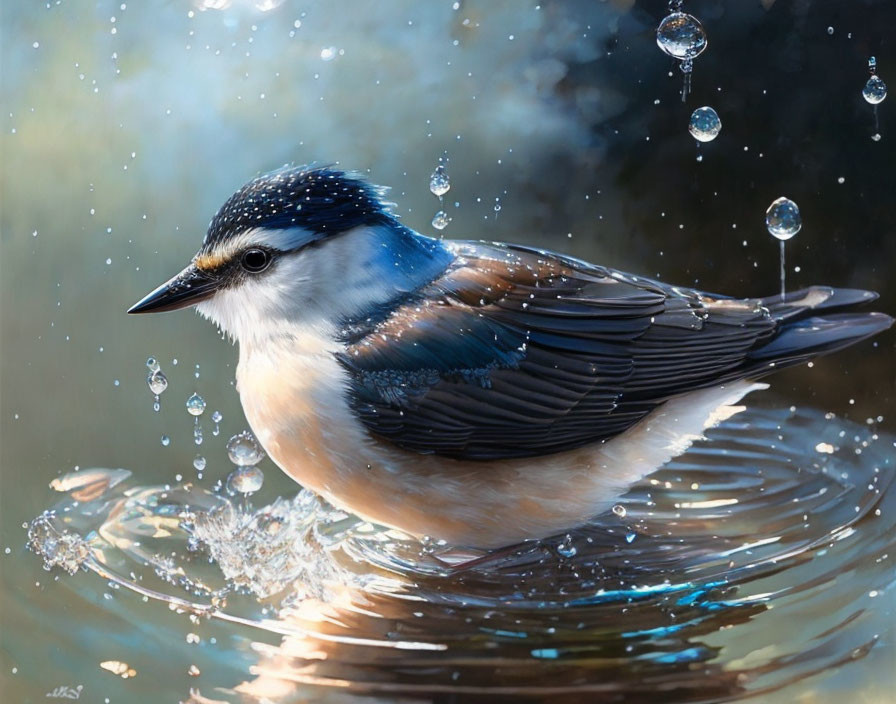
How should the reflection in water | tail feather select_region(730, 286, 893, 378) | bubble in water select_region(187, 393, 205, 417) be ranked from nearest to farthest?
the reflection in water, tail feather select_region(730, 286, 893, 378), bubble in water select_region(187, 393, 205, 417)

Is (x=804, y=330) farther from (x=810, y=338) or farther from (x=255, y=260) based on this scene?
(x=255, y=260)

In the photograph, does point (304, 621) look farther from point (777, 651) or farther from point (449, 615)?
point (777, 651)

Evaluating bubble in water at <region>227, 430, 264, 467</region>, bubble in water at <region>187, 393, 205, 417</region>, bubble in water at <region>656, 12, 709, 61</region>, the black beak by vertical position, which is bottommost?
bubble in water at <region>227, 430, 264, 467</region>
